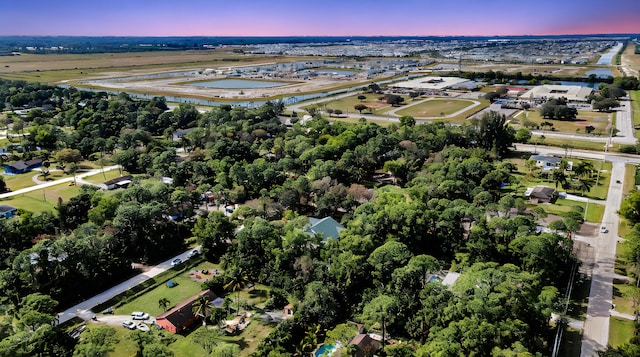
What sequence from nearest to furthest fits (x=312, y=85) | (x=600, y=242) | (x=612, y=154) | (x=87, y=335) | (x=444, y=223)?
(x=87, y=335) < (x=444, y=223) < (x=600, y=242) < (x=612, y=154) < (x=312, y=85)

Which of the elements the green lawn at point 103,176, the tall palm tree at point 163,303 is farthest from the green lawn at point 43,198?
the tall palm tree at point 163,303

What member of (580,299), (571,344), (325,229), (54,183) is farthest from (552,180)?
(54,183)

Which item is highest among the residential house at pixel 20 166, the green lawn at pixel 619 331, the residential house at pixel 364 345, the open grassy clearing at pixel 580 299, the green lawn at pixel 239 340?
the residential house at pixel 20 166

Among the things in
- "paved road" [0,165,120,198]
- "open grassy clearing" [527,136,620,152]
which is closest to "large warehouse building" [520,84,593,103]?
"open grassy clearing" [527,136,620,152]

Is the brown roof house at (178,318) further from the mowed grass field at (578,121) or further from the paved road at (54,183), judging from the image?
the mowed grass field at (578,121)

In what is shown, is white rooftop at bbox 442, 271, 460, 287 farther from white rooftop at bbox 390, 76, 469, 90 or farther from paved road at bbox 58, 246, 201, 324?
white rooftop at bbox 390, 76, 469, 90

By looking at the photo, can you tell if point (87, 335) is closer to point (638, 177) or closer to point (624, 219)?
point (624, 219)

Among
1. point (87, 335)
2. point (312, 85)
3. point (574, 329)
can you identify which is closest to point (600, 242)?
point (574, 329)

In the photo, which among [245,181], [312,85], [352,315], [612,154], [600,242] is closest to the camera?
[352,315]
